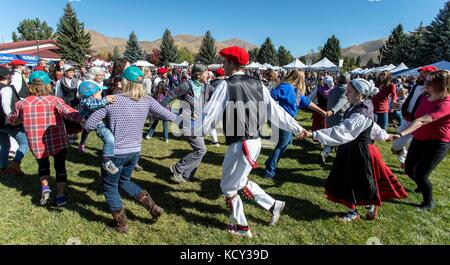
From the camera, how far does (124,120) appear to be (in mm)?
3338

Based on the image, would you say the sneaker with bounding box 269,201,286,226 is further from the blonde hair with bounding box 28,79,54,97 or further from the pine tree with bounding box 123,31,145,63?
the pine tree with bounding box 123,31,145,63

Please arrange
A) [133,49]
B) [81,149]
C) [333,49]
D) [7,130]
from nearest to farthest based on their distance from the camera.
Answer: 1. [7,130]
2. [81,149]
3. [133,49]
4. [333,49]

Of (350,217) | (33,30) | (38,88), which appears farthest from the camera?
(33,30)

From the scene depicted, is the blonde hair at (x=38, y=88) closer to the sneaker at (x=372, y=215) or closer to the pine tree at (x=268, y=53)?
the sneaker at (x=372, y=215)

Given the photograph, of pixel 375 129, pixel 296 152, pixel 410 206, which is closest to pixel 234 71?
pixel 375 129

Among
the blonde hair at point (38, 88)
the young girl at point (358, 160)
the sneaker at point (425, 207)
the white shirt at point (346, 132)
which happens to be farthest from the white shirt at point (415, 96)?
the blonde hair at point (38, 88)

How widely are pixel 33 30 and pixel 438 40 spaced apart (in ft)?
377

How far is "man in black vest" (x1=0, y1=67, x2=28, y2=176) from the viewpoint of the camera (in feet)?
16.1

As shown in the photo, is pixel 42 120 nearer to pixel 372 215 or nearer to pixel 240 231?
pixel 240 231

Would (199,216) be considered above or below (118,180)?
below

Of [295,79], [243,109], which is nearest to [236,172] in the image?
[243,109]

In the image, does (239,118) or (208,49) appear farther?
(208,49)

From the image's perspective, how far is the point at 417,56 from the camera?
127 feet

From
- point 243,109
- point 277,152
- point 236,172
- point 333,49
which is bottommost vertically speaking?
point 277,152
